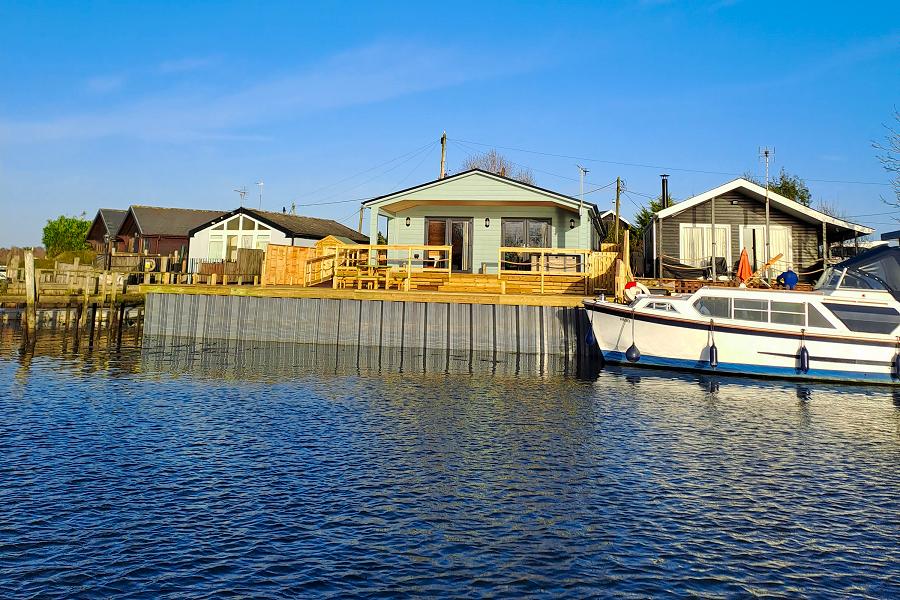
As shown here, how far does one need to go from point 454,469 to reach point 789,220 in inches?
982

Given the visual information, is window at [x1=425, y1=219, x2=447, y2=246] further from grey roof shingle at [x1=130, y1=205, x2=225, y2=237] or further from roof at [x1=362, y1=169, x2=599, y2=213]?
grey roof shingle at [x1=130, y1=205, x2=225, y2=237]

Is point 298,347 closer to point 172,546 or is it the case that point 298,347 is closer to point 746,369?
point 746,369

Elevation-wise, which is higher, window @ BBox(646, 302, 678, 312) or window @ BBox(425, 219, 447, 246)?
window @ BBox(425, 219, 447, 246)

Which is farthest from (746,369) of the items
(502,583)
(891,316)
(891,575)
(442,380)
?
(502,583)

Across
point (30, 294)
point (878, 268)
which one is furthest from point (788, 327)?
point (30, 294)

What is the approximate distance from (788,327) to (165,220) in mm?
46457

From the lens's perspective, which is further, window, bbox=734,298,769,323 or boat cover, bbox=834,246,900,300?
window, bbox=734,298,769,323

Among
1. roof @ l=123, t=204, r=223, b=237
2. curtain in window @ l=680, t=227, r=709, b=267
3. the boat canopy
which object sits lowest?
the boat canopy

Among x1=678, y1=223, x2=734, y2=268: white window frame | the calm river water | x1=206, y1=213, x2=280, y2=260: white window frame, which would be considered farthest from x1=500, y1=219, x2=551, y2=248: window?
x1=206, y1=213, x2=280, y2=260: white window frame

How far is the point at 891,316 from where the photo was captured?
20406mm

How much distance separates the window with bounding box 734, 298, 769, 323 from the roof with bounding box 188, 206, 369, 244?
25.9m

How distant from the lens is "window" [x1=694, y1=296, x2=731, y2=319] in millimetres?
21453

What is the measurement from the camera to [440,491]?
10258 mm

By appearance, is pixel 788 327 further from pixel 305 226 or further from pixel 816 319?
pixel 305 226
